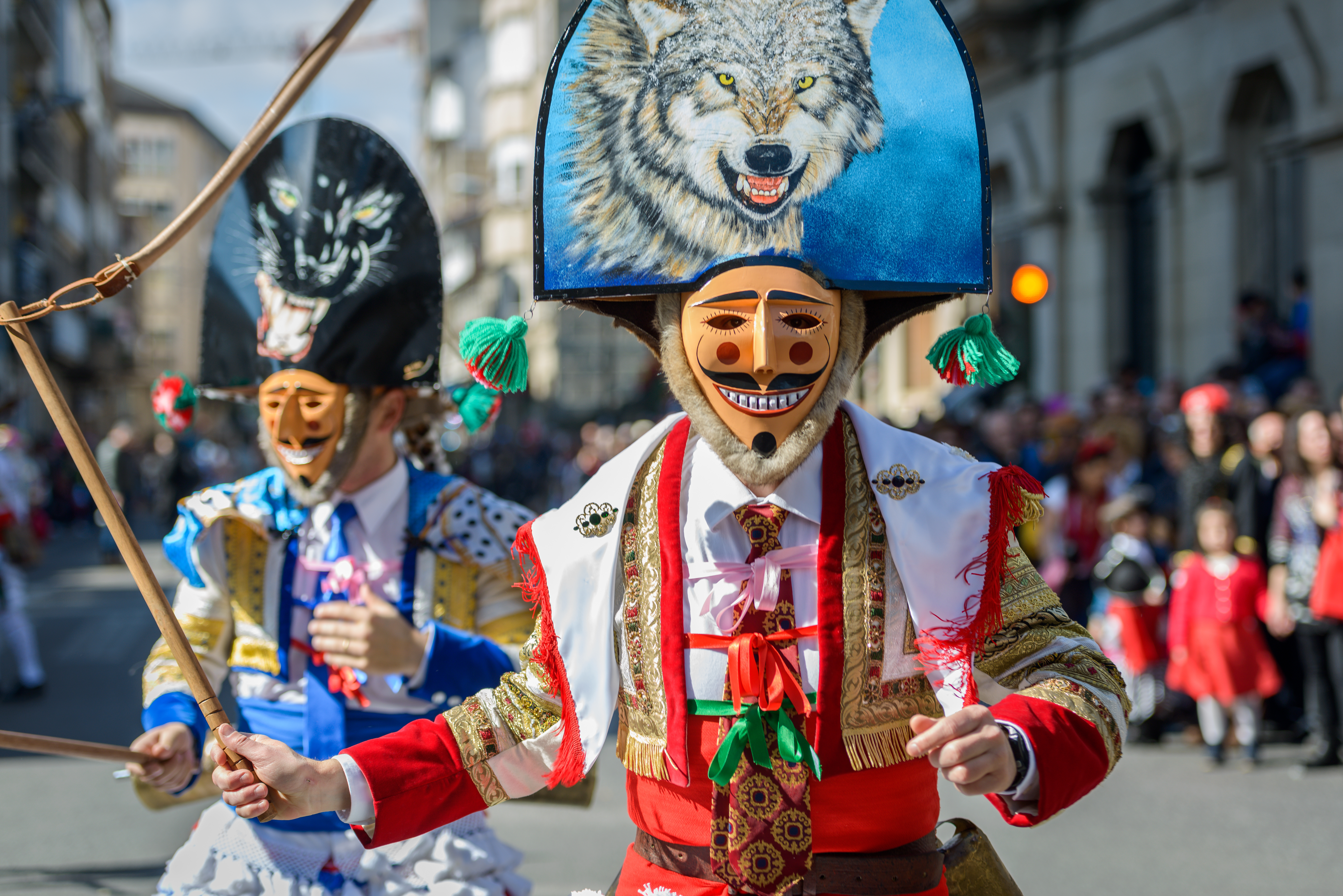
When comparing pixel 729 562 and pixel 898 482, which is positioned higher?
pixel 898 482

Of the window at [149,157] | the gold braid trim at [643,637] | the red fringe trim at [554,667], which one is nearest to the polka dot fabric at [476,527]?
the red fringe trim at [554,667]

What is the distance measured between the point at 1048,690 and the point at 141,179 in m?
75.9

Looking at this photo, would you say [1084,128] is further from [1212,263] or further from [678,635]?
[678,635]

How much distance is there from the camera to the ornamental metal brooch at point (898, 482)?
220 centimetres

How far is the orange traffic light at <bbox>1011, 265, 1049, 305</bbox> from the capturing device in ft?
18.7

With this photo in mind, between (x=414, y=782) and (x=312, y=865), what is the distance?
3.05 feet

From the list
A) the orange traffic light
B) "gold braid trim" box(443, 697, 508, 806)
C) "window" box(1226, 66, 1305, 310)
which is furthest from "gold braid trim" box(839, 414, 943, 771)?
"window" box(1226, 66, 1305, 310)

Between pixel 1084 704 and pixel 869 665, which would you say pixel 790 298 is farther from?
pixel 1084 704

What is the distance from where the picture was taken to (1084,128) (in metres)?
15.2

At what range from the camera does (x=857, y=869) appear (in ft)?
6.95

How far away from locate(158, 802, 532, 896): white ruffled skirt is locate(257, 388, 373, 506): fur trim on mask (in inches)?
29.2

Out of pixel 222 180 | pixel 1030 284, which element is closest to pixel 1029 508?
pixel 222 180

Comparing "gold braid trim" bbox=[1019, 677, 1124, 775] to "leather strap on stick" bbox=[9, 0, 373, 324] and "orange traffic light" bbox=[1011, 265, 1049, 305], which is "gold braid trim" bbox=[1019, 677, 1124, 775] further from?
"orange traffic light" bbox=[1011, 265, 1049, 305]

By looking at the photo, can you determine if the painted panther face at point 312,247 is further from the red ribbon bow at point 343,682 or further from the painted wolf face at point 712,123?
the painted wolf face at point 712,123
